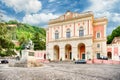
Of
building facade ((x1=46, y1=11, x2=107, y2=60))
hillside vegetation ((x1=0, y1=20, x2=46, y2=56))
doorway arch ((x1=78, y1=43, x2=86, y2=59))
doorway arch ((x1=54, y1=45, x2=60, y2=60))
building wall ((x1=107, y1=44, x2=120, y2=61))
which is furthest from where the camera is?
doorway arch ((x1=54, y1=45, x2=60, y2=60))

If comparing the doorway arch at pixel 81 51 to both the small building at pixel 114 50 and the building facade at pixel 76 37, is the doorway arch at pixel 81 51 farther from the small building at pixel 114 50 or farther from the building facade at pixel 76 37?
the small building at pixel 114 50

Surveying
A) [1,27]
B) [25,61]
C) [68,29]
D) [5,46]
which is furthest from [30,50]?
[68,29]

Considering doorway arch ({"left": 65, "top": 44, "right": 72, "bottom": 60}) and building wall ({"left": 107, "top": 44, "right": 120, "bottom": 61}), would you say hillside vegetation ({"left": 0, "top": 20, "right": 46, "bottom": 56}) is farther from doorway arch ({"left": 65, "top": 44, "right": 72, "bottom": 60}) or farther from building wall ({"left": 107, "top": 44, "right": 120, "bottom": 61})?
building wall ({"left": 107, "top": 44, "right": 120, "bottom": 61})

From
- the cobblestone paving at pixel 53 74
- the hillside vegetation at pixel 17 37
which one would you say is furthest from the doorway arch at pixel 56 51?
the cobblestone paving at pixel 53 74

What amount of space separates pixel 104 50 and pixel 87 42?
4.60 m

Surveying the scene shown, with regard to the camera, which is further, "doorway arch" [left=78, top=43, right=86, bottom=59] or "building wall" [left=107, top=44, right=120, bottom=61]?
"doorway arch" [left=78, top=43, right=86, bottom=59]

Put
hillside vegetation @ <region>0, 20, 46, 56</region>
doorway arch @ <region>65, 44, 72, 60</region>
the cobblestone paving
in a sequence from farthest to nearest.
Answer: doorway arch @ <region>65, 44, 72, 60</region> → hillside vegetation @ <region>0, 20, 46, 56</region> → the cobblestone paving

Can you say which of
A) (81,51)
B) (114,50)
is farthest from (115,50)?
(81,51)

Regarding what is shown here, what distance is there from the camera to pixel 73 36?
47688 millimetres

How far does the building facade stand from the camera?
44812 millimetres

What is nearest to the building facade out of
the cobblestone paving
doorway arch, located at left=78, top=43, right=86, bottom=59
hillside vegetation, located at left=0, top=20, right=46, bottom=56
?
doorway arch, located at left=78, top=43, right=86, bottom=59

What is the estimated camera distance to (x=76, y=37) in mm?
47000

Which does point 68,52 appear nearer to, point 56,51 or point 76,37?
point 56,51

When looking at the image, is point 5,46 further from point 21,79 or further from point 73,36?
point 73,36
